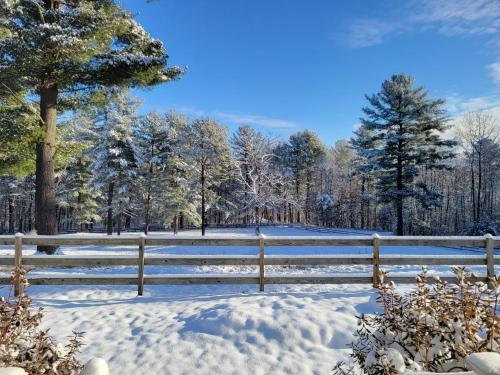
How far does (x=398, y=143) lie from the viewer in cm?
2592

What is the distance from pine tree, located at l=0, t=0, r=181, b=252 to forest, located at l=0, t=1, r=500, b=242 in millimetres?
43

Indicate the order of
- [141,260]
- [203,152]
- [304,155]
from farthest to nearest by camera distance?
[304,155]
[203,152]
[141,260]

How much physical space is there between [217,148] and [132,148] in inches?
307

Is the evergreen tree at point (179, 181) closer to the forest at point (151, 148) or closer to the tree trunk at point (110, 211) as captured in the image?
the forest at point (151, 148)

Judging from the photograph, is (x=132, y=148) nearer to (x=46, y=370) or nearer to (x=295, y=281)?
(x=295, y=281)

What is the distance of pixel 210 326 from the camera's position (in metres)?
5.45

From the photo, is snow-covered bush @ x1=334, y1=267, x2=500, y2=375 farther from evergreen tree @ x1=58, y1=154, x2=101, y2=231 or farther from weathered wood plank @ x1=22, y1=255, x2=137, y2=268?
evergreen tree @ x1=58, y1=154, x2=101, y2=231

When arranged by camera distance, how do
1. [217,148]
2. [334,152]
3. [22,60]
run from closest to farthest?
[22,60] → [217,148] → [334,152]

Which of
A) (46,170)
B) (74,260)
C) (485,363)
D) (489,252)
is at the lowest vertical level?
(74,260)

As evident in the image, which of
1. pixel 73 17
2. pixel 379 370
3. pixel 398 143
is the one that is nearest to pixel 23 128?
pixel 73 17

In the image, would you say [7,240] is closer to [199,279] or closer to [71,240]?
[71,240]

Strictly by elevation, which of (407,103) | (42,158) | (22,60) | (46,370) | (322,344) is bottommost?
(322,344)

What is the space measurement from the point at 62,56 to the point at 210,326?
9.82 metres

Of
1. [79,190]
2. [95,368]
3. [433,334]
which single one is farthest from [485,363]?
[79,190]
